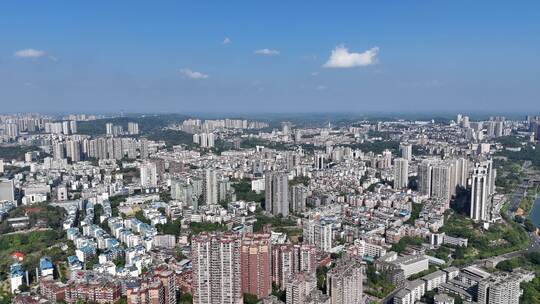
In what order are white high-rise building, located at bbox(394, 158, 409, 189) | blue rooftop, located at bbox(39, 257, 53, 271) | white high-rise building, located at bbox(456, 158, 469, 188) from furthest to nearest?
white high-rise building, located at bbox(394, 158, 409, 189), white high-rise building, located at bbox(456, 158, 469, 188), blue rooftop, located at bbox(39, 257, 53, 271)

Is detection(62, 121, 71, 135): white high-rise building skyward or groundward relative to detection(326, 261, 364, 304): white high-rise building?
skyward

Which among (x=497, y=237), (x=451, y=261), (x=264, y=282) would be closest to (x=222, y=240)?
(x=264, y=282)

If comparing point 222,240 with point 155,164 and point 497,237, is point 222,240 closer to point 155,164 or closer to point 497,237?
point 497,237

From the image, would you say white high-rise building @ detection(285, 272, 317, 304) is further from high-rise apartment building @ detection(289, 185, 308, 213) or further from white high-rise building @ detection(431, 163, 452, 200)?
white high-rise building @ detection(431, 163, 452, 200)

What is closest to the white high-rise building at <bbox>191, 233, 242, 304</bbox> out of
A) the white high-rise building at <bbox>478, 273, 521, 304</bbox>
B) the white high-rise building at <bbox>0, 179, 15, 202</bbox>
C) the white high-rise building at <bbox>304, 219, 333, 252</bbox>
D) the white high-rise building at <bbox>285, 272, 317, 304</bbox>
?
the white high-rise building at <bbox>285, 272, 317, 304</bbox>

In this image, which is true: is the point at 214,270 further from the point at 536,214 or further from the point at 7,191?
the point at 536,214

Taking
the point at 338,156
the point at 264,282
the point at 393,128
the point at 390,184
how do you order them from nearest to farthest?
the point at 264,282 → the point at 390,184 → the point at 338,156 → the point at 393,128

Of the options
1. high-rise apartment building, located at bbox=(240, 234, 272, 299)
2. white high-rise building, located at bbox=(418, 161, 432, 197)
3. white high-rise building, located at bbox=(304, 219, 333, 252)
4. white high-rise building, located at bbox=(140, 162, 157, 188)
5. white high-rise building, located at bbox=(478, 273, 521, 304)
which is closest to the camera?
white high-rise building, located at bbox=(478, 273, 521, 304)
